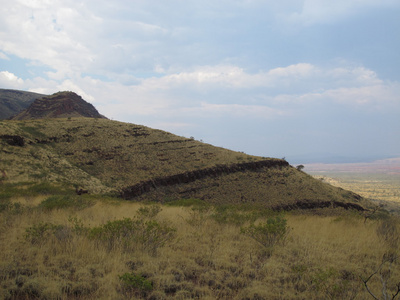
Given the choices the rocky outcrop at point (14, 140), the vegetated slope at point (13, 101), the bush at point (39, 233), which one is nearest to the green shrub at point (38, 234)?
the bush at point (39, 233)

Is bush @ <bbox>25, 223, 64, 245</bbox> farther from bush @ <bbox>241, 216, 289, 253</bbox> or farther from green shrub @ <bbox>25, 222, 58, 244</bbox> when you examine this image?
bush @ <bbox>241, 216, 289, 253</bbox>

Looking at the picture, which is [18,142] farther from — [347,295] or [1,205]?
[347,295]

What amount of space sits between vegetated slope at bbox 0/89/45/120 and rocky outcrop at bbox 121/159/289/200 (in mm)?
102927

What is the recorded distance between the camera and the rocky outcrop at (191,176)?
97.7 ft

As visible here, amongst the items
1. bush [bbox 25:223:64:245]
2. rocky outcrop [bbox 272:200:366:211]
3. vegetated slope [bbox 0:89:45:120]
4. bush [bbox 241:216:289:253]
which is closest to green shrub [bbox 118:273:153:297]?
bush [bbox 25:223:64:245]

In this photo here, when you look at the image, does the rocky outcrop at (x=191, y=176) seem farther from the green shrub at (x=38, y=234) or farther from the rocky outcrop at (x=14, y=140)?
the green shrub at (x=38, y=234)

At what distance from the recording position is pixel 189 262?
5316mm

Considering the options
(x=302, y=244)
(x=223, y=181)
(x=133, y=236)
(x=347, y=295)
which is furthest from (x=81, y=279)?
(x=223, y=181)

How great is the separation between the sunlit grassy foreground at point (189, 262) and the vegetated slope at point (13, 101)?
124 m

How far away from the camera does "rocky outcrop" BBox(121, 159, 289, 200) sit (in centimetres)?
2978

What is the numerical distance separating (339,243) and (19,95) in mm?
194020

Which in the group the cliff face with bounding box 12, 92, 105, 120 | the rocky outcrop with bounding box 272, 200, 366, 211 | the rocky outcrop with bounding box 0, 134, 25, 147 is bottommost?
the rocky outcrop with bounding box 272, 200, 366, 211

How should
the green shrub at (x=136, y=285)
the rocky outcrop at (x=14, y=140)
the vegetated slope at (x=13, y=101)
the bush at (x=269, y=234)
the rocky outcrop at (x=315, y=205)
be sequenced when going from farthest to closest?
the vegetated slope at (x=13, y=101), the rocky outcrop at (x=315, y=205), the rocky outcrop at (x=14, y=140), the bush at (x=269, y=234), the green shrub at (x=136, y=285)

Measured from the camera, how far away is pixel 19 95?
505 feet
